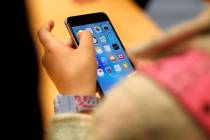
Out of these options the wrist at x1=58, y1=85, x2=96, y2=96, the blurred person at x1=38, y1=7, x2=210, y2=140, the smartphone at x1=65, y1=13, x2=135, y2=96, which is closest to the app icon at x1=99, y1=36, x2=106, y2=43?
the smartphone at x1=65, y1=13, x2=135, y2=96

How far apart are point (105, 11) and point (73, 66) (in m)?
0.32

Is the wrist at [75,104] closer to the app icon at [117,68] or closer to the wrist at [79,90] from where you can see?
the wrist at [79,90]

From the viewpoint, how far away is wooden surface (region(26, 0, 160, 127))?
31.7 inches

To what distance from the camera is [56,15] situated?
825mm

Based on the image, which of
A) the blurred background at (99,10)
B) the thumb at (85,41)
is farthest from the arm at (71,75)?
the blurred background at (99,10)

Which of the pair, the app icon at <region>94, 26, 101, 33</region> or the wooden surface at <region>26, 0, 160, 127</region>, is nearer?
the app icon at <region>94, 26, 101, 33</region>

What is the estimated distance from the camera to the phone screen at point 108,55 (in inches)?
25.4

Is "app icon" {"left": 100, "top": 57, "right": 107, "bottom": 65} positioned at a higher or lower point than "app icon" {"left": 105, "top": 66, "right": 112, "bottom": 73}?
higher

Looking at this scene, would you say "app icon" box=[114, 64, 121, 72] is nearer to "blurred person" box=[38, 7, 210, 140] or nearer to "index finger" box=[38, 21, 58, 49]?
"index finger" box=[38, 21, 58, 49]

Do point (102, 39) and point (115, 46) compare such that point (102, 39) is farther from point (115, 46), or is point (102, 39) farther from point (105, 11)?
point (105, 11)

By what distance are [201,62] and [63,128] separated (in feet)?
0.80

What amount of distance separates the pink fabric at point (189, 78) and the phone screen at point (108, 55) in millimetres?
329

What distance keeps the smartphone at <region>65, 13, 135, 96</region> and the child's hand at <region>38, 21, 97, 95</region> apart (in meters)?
0.05

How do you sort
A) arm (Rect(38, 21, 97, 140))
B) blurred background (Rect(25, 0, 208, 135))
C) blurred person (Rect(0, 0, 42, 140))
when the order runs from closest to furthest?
arm (Rect(38, 21, 97, 140)) → blurred background (Rect(25, 0, 208, 135)) → blurred person (Rect(0, 0, 42, 140))
